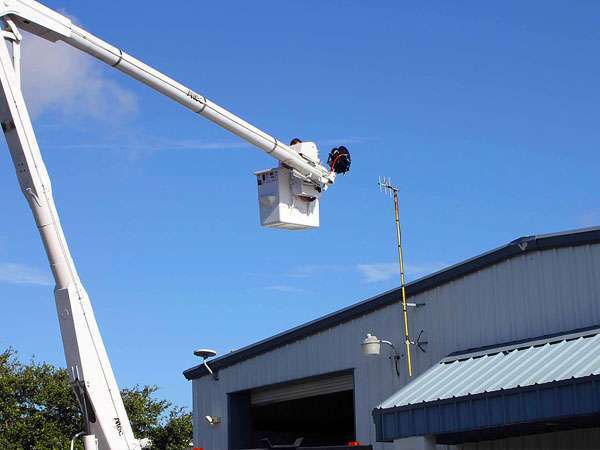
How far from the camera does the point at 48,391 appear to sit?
206ft

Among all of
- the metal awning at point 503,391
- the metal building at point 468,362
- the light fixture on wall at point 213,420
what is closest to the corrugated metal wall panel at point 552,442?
the metal building at point 468,362

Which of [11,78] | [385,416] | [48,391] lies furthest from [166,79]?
[48,391]

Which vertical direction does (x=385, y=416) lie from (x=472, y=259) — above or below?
below

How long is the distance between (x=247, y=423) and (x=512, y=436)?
12.5 meters

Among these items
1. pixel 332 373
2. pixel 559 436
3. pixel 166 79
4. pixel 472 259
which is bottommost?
pixel 559 436

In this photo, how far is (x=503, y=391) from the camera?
70.4 feet

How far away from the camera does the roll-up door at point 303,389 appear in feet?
105

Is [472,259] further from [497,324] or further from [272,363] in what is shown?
[272,363]

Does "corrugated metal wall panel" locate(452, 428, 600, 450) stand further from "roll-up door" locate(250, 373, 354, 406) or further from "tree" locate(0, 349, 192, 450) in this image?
"tree" locate(0, 349, 192, 450)

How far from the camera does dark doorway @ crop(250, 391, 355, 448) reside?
39.2 metres

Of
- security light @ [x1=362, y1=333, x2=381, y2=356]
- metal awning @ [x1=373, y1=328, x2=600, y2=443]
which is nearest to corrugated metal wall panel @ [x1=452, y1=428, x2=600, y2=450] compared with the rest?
metal awning @ [x1=373, y1=328, x2=600, y2=443]

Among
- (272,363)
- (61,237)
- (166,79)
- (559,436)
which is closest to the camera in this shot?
(61,237)

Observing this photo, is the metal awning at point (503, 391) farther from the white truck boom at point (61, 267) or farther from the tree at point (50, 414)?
the tree at point (50, 414)

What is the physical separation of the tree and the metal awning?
1551 inches
